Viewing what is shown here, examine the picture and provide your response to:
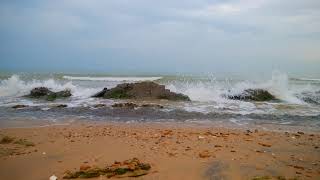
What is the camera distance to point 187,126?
8.26 metres

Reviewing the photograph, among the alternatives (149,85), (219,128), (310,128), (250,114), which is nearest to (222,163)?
(219,128)

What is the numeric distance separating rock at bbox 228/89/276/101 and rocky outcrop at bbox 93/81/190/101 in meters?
2.63

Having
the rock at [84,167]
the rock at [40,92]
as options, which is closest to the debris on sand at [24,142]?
the rock at [84,167]

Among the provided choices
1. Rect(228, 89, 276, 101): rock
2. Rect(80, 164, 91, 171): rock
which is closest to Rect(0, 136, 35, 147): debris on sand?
Rect(80, 164, 91, 171): rock

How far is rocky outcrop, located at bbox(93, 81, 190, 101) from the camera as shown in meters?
14.7

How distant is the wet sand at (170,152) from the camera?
4223 mm

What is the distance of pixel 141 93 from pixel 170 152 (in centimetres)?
986

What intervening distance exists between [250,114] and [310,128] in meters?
2.32

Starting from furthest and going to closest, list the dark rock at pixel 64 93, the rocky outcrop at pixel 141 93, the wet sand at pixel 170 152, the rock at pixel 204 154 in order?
1. the dark rock at pixel 64 93
2. the rocky outcrop at pixel 141 93
3. the rock at pixel 204 154
4. the wet sand at pixel 170 152

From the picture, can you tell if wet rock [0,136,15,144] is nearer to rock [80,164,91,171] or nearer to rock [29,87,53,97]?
rock [80,164,91,171]

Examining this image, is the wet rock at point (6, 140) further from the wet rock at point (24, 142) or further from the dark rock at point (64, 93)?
the dark rock at point (64, 93)

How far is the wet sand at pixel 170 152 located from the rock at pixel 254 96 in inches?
317

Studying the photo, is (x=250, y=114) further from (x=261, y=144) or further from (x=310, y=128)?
(x=261, y=144)

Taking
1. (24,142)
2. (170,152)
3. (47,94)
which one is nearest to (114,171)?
(170,152)
